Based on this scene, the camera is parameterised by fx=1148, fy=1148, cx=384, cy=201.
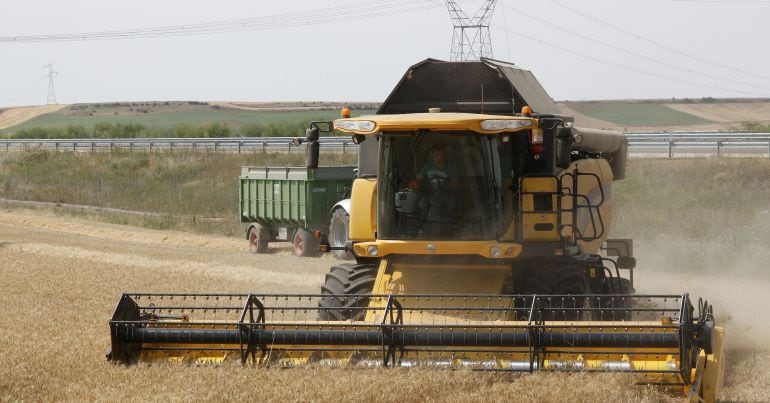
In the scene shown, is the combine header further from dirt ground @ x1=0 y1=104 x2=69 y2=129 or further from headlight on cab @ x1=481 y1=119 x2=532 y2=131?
dirt ground @ x1=0 y1=104 x2=69 y2=129

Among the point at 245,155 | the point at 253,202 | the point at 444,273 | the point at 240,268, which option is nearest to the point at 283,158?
the point at 245,155

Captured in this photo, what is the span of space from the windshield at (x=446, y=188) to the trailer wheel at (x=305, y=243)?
13.9 metres

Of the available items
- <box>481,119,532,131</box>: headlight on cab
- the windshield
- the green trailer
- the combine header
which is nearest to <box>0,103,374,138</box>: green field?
the green trailer

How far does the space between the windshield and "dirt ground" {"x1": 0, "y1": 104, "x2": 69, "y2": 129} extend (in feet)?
271

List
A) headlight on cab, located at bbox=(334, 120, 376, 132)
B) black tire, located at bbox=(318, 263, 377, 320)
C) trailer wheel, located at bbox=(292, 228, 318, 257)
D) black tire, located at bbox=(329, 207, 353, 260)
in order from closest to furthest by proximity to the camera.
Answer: black tire, located at bbox=(318, 263, 377, 320) → headlight on cab, located at bbox=(334, 120, 376, 132) → black tire, located at bbox=(329, 207, 353, 260) → trailer wheel, located at bbox=(292, 228, 318, 257)

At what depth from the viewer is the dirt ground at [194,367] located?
8055 millimetres

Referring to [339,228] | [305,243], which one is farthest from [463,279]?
[305,243]

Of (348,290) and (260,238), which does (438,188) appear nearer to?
(348,290)

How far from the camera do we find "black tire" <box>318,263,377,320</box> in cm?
980

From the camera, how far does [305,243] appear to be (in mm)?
23938

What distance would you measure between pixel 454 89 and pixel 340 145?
29.3 meters

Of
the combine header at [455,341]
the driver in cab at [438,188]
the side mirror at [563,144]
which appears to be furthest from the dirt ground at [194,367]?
the side mirror at [563,144]

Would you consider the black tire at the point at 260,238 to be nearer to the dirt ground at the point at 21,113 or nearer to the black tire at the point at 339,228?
the black tire at the point at 339,228

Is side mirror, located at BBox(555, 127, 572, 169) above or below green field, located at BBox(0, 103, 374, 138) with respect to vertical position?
above
